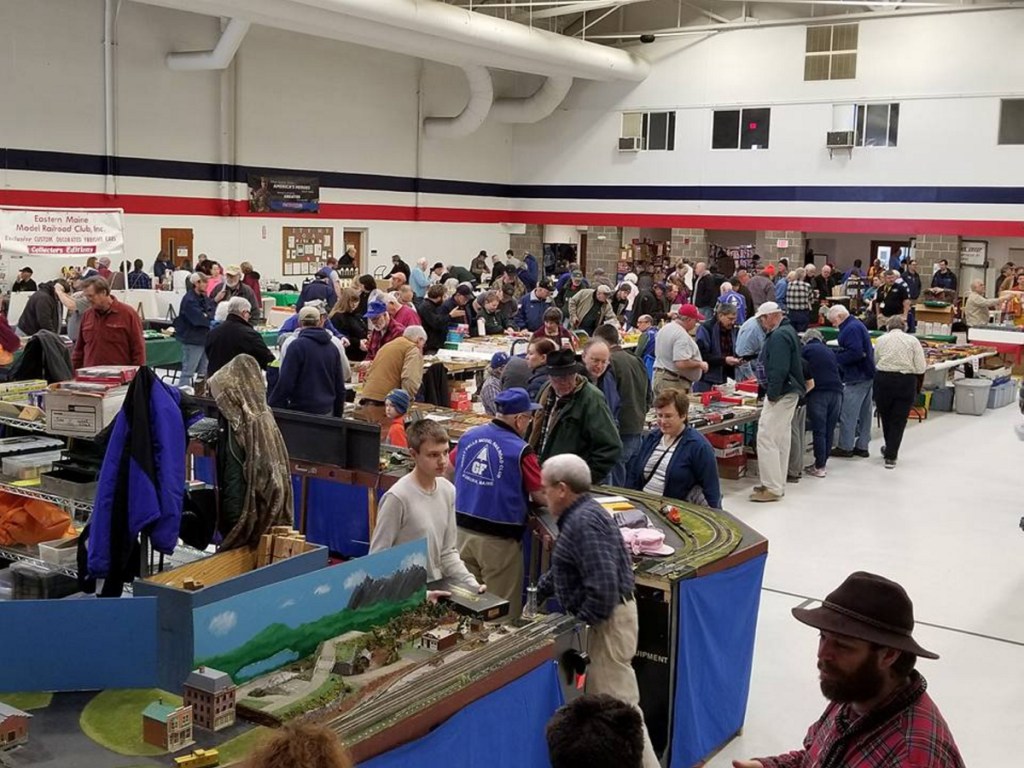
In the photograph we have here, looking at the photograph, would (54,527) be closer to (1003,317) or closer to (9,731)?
(9,731)

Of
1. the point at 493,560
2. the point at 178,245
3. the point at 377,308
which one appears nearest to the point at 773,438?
the point at 377,308

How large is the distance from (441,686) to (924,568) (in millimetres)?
5389

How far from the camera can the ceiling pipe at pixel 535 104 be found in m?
24.9

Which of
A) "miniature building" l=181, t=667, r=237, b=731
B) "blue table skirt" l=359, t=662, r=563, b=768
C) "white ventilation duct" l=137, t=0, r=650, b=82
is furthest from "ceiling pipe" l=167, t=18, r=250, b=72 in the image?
"miniature building" l=181, t=667, r=237, b=731

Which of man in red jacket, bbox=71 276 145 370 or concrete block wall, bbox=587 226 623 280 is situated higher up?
concrete block wall, bbox=587 226 623 280

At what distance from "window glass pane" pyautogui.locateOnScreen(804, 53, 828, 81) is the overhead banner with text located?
1039 cm

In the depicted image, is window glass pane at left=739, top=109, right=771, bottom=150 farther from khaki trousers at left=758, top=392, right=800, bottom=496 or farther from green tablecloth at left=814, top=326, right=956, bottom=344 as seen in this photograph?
khaki trousers at left=758, top=392, right=800, bottom=496

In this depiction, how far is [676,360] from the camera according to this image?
9.85 meters

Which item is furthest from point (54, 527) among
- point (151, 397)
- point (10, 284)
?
point (10, 284)

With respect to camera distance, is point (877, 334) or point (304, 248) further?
point (304, 248)

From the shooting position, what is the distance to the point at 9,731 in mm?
3113

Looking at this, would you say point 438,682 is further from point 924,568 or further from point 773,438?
point 773,438

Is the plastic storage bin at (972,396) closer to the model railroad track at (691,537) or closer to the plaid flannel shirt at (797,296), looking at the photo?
the plaid flannel shirt at (797,296)

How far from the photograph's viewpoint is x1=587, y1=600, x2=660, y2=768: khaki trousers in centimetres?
416
